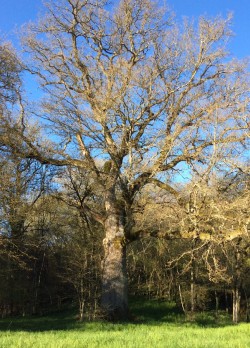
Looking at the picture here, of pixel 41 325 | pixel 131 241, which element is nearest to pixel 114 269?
pixel 131 241

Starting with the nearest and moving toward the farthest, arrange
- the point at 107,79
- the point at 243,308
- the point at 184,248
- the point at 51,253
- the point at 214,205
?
the point at 214,205, the point at 107,79, the point at 184,248, the point at 243,308, the point at 51,253

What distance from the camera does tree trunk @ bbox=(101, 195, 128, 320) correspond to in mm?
15698

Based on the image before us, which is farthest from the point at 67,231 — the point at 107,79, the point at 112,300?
the point at 107,79

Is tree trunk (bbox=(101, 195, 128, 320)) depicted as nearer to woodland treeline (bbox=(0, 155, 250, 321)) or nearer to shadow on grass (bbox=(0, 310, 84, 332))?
woodland treeline (bbox=(0, 155, 250, 321))

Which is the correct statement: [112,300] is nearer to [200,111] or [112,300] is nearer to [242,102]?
[200,111]

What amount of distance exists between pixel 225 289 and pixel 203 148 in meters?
15.1

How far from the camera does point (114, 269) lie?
16.0 metres

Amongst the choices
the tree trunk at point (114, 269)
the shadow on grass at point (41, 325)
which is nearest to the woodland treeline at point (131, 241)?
the tree trunk at point (114, 269)

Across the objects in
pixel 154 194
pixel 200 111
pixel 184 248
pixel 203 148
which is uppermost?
pixel 200 111

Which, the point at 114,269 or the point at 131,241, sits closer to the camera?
the point at 114,269

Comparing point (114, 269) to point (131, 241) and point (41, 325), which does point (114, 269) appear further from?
point (41, 325)

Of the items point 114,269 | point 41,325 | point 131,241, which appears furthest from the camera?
point 41,325

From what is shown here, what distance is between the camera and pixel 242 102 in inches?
597

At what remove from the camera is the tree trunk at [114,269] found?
15.7 m
